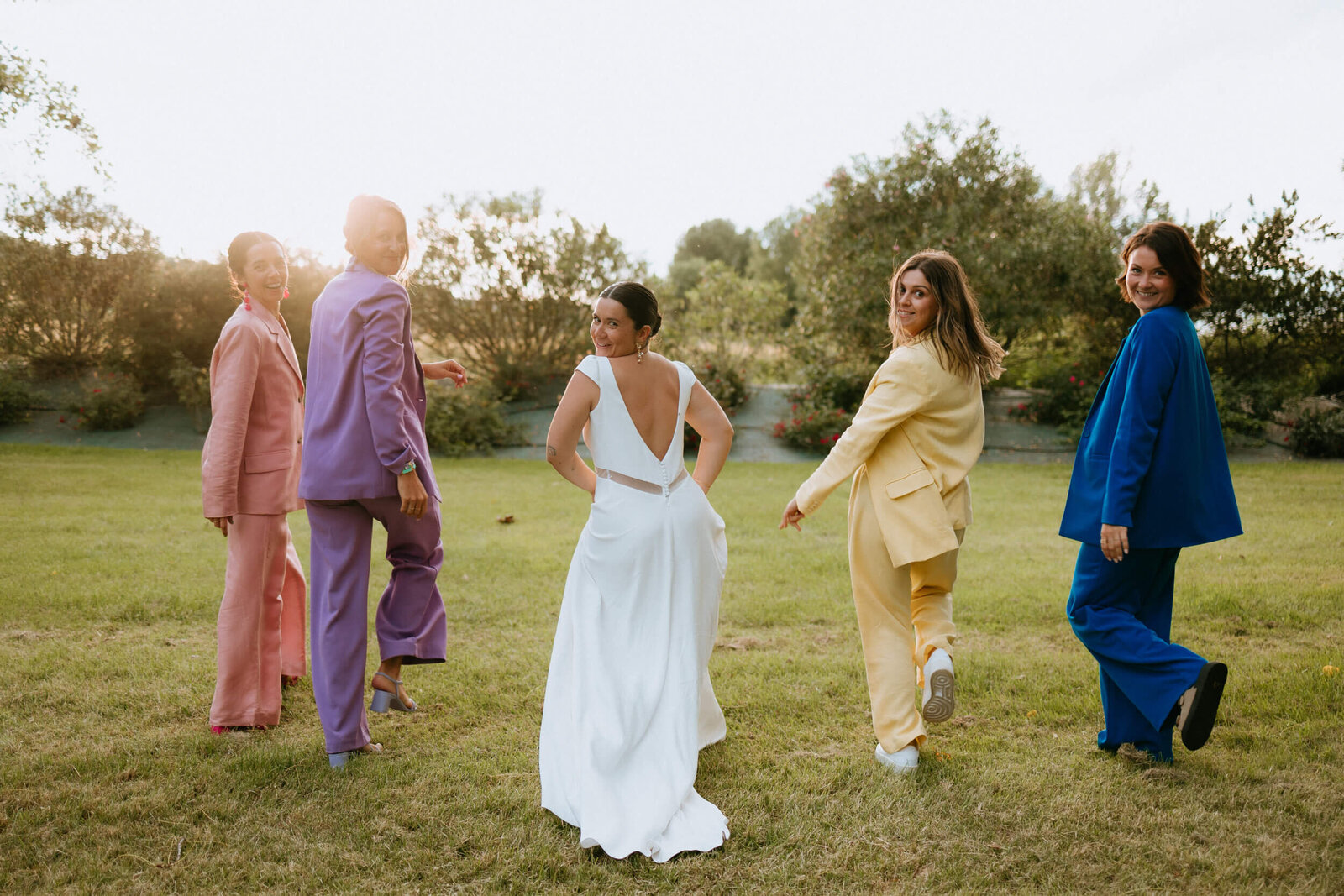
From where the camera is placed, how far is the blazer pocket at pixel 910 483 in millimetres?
3467

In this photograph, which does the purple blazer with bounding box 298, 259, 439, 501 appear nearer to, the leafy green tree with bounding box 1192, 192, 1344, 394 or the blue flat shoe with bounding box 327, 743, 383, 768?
the blue flat shoe with bounding box 327, 743, 383, 768

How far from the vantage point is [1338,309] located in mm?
14773

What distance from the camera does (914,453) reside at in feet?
11.6

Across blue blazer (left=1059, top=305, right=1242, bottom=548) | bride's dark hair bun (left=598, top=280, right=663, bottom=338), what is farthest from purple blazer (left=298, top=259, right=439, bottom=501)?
blue blazer (left=1059, top=305, right=1242, bottom=548)

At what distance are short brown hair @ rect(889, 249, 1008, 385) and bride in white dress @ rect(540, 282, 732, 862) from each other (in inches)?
41.0

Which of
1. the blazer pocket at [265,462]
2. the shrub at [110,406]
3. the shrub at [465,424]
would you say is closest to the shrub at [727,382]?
the shrub at [465,424]

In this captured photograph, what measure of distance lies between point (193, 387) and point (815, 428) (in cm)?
1153

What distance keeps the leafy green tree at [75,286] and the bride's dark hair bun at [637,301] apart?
16.2m

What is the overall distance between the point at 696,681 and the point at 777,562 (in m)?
4.09

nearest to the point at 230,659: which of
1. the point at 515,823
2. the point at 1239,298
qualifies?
the point at 515,823

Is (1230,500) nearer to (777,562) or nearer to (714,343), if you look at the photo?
(777,562)

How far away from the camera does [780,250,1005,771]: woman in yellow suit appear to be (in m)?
3.45

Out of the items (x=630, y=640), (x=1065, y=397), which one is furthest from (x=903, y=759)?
(x=1065, y=397)

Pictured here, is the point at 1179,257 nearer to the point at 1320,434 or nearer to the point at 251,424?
the point at 251,424
